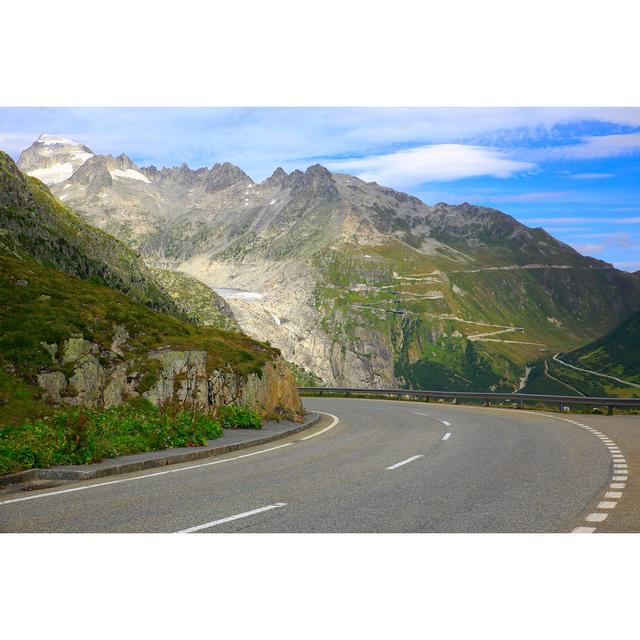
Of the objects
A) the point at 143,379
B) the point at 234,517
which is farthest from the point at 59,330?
the point at 234,517

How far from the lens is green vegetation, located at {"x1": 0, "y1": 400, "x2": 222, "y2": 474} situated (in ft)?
42.5

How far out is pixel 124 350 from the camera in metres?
23.3

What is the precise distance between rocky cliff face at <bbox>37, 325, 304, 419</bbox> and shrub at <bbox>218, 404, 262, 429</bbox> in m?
0.49

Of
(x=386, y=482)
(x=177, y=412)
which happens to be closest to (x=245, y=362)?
(x=177, y=412)

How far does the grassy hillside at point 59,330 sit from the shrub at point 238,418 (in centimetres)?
204

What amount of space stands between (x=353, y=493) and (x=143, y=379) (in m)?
12.5

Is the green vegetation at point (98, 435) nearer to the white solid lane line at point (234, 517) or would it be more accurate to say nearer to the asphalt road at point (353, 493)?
the asphalt road at point (353, 493)

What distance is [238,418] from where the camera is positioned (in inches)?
930

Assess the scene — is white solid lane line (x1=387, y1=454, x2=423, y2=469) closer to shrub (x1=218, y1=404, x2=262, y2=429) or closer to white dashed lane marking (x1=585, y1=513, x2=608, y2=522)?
white dashed lane marking (x1=585, y1=513, x2=608, y2=522)

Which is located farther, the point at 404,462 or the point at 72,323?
the point at 72,323

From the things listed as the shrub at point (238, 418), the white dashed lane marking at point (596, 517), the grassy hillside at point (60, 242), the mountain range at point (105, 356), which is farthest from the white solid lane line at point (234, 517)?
the grassy hillside at point (60, 242)

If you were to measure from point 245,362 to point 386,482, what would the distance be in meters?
15.6

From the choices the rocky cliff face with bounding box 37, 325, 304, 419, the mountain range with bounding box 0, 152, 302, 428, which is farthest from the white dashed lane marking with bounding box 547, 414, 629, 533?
the mountain range with bounding box 0, 152, 302, 428

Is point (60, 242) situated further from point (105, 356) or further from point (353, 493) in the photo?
point (353, 493)
